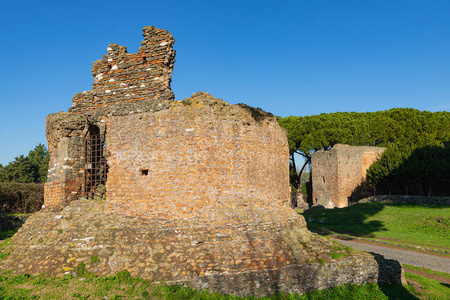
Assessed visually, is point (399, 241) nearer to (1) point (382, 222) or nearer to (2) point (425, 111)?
(1) point (382, 222)

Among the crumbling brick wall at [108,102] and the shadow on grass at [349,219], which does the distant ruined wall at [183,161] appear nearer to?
the crumbling brick wall at [108,102]

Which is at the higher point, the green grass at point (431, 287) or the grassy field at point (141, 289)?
the grassy field at point (141, 289)

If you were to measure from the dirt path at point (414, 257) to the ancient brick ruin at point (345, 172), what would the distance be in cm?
1816

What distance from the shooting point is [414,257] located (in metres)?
13.8

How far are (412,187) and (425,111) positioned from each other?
11.5 m

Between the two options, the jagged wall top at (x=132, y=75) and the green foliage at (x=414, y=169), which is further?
the green foliage at (x=414, y=169)

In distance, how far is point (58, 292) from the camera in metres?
6.55

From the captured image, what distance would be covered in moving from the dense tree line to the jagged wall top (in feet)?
87.3

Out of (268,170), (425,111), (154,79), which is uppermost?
(425,111)

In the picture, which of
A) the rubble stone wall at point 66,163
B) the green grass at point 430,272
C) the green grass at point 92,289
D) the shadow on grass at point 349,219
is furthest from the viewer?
the shadow on grass at point 349,219

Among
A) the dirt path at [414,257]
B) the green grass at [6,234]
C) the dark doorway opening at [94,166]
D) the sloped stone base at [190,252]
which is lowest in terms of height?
the dirt path at [414,257]

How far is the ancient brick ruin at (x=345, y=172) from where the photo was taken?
33750 mm

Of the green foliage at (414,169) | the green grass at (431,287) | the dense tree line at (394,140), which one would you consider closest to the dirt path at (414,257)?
the green grass at (431,287)

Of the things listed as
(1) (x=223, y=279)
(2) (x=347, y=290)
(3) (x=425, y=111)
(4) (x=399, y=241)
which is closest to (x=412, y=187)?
(3) (x=425, y=111)
